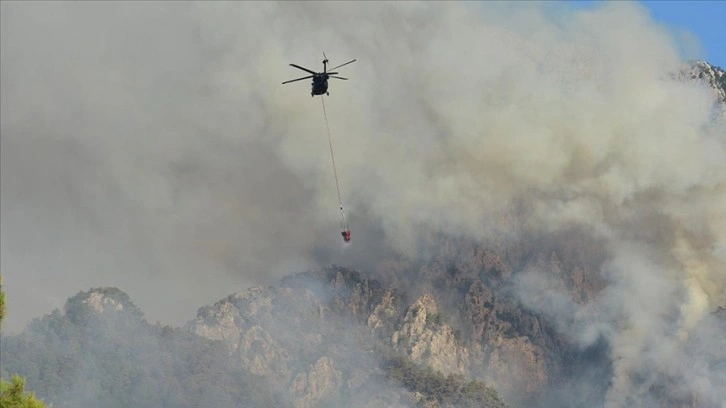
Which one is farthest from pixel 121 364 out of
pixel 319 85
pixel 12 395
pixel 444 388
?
pixel 12 395

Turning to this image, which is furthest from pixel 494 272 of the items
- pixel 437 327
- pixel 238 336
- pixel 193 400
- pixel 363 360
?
pixel 193 400

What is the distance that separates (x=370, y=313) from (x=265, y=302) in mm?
15857

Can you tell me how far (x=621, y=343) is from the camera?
543 ft

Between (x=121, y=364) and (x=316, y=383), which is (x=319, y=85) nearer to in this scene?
(x=121, y=364)

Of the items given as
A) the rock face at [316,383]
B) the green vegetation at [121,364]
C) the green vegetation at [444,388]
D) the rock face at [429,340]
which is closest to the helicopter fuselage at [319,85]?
the green vegetation at [121,364]

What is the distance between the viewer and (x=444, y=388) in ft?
489

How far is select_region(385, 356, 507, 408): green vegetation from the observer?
5778 inches

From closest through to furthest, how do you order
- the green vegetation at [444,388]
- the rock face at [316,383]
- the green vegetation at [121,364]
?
1. the green vegetation at [121,364]
2. the green vegetation at [444,388]
3. the rock face at [316,383]

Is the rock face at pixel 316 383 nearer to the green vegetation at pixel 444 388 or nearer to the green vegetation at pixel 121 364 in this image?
the green vegetation at pixel 121 364

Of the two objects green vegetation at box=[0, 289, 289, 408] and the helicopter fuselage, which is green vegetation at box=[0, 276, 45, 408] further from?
green vegetation at box=[0, 289, 289, 408]

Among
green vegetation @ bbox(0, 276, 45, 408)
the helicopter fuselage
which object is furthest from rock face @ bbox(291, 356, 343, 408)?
green vegetation @ bbox(0, 276, 45, 408)

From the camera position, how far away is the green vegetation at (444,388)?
14675 centimetres

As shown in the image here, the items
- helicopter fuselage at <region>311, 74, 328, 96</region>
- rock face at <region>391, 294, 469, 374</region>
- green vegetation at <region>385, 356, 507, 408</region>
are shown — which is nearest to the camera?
helicopter fuselage at <region>311, 74, 328, 96</region>

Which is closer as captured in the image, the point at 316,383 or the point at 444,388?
the point at 444,388
